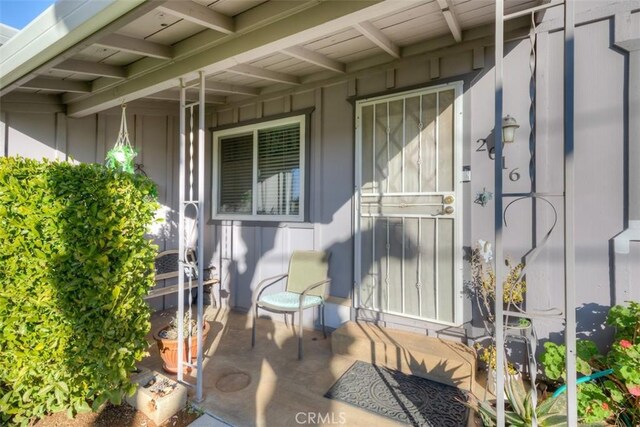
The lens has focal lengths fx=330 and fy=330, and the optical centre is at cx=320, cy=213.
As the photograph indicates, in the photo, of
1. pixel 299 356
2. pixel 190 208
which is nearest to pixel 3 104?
pixel 190 208

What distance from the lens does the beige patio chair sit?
312 cm

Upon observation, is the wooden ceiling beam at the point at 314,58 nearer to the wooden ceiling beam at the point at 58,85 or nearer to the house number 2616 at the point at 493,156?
the house number 2616 at the point at 493,156

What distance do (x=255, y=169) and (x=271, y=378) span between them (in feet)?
8.17

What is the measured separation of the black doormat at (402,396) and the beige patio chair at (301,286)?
0.77 metres

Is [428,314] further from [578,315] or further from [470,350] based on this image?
[578,315]

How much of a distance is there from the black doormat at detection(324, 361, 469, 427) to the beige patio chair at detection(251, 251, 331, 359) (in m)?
0.77

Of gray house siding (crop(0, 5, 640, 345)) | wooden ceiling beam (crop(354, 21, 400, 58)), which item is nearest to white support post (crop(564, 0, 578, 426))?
gray house siding (crop(0, 5, 640, 345))

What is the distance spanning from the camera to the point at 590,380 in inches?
81.1

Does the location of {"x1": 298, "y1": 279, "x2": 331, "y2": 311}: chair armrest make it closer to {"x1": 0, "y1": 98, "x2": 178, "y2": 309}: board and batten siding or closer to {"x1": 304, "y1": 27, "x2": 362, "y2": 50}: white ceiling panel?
{"x1": 304, "y1": 27, "x2": 362, "y2": 50}: white ceiling panel

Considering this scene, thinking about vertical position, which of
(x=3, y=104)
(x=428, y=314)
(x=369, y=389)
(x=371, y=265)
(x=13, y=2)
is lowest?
(x=369, y=389)

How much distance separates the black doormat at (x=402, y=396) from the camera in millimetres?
2143

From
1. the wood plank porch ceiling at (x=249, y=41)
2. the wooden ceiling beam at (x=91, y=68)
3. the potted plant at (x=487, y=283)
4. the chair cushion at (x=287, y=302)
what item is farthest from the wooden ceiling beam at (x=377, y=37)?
the chair cushion at (x=287, y=302)

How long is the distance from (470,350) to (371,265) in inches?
43.4

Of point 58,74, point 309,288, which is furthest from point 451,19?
point 58,74
